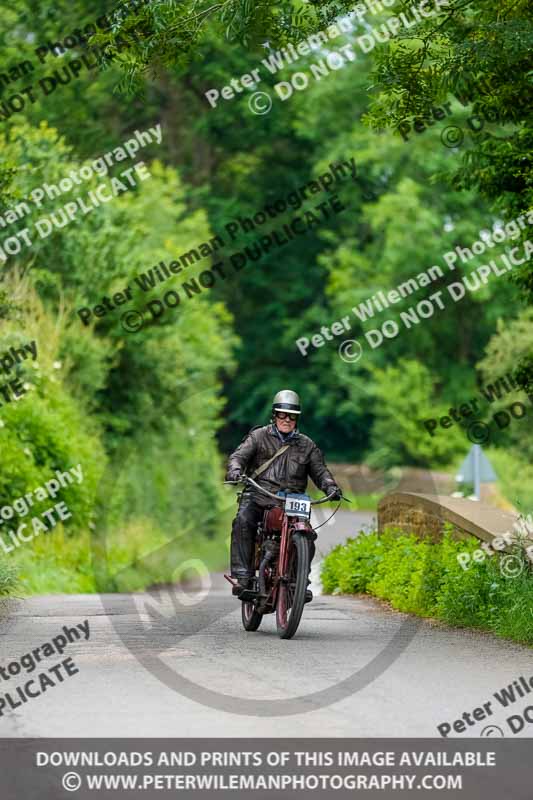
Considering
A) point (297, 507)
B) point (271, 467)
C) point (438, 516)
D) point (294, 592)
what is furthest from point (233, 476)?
point (438, 516)

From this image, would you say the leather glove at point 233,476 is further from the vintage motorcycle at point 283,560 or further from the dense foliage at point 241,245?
the dense foliage at point 241,245

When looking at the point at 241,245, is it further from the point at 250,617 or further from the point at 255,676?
the point at 255,676

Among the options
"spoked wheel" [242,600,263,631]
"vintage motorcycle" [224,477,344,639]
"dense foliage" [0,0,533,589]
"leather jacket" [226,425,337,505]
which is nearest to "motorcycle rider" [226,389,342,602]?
"leather jacket" [226,425,337,505]

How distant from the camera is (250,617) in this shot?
43.3 feet

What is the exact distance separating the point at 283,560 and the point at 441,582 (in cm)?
270

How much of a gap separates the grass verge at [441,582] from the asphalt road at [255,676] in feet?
0.90

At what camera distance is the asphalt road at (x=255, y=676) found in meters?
8.47

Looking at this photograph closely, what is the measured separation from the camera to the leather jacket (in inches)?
505

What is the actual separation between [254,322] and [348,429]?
221 inches

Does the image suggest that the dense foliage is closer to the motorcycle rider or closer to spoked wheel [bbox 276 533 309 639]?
the motorcycle rider

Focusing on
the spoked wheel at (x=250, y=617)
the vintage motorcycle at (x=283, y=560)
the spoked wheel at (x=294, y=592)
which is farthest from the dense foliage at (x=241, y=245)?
the spoked wheel at (x=250, y=617)
